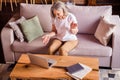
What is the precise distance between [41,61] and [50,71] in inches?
5.5

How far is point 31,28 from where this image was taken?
3.09 metres

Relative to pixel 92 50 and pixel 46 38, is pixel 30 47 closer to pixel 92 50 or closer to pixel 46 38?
pixel 46 38

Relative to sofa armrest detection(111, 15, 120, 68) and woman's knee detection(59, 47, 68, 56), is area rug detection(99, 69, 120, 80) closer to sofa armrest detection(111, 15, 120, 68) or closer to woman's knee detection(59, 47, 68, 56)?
sofa armrest detection(111, 15, 120, 68)

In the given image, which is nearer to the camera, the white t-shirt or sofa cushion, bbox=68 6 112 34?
the white t-shirt

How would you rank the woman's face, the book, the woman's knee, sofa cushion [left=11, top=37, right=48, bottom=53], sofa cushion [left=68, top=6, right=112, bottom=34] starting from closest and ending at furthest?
the book, the woman's face, the woman's knee, sofa cushion [left=11, top=37, right=48, bottom=53], sofa cushion [left=68, top=6, right=112, bottom=34]

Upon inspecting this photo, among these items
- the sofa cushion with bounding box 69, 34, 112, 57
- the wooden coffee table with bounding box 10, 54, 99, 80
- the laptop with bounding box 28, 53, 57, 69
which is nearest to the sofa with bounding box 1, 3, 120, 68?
the sofa cushion with bounding box 69, 34, 112, 57

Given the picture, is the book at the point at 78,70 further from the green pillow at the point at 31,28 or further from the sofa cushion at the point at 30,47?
the green pillow at the point at 31,28

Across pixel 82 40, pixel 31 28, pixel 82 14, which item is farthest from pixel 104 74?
pixel 31 28

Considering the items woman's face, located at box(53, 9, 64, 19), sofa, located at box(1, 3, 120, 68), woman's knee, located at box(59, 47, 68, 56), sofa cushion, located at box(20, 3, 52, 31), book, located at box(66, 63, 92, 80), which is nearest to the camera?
book, located at box(66, 63, 92, 80)

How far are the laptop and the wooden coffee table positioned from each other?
0.04 metres

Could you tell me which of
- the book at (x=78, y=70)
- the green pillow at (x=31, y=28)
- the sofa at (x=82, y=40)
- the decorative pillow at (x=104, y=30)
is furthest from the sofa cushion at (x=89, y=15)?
the book at (x=78, y=70)

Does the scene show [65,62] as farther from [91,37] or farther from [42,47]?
[91,37]

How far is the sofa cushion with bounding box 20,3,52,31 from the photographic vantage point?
10.6 feet

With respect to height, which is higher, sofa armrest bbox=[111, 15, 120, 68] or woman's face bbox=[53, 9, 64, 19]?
woman's face bbox=[53, 9, 64, 19]
